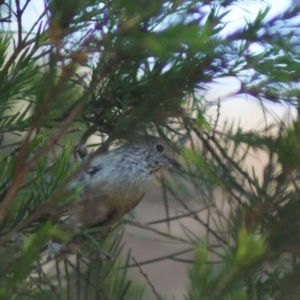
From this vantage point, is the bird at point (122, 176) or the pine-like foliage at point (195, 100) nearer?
the pine-like foliage at point (195, 100)

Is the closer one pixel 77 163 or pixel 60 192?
pixel 60 192

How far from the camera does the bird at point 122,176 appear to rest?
3.46 feet

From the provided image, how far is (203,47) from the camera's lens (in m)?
0.41

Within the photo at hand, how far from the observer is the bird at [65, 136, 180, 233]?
105 cm

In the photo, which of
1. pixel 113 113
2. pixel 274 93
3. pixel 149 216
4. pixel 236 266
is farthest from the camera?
pixel 149 216

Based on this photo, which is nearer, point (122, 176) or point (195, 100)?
point (195, 100)

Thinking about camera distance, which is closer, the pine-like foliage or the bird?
the pine-like foliage

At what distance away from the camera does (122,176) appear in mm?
1130

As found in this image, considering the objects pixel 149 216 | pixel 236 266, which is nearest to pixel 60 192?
pixel 236 266

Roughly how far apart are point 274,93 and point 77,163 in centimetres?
20

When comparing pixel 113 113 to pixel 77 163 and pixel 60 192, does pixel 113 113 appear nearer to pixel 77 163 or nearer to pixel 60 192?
pixel 77 163

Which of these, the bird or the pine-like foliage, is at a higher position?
the bird

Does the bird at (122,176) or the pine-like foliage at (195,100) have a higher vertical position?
the bird at (122,176)

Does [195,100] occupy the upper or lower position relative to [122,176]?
lower
